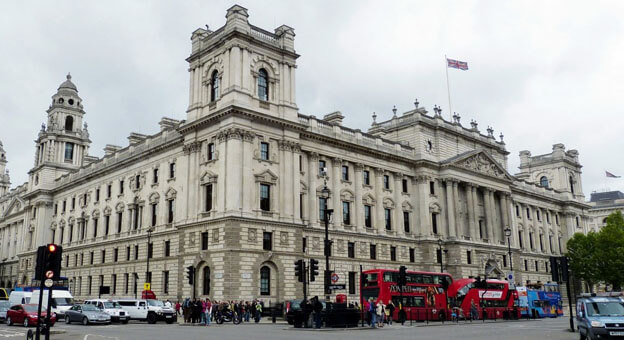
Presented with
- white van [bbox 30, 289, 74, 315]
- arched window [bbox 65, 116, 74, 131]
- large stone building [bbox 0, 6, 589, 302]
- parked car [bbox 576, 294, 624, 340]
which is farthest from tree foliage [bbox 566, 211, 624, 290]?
arched window [bbox 65, 116, 74, 131]

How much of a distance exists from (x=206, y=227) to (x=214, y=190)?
121 inches

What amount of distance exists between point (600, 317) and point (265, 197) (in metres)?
30.9

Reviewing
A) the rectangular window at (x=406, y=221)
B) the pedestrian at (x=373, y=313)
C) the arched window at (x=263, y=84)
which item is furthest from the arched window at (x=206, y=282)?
the rectangular window at (x=406, y=221)

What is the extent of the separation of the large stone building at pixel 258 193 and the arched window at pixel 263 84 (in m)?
0.14

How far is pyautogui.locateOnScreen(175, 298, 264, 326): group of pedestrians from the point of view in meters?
37.1

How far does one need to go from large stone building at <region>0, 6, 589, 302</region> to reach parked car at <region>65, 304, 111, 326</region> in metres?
9.85

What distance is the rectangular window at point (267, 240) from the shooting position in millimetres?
45938

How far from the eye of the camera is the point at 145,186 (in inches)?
2322

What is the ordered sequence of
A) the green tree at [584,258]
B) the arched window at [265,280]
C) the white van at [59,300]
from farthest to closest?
the green tree at [584,258] < the arched window at [265,280] < the white van at [59,300]

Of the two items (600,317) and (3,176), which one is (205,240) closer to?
(600,317)

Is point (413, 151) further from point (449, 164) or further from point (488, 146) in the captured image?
point (488, 146)

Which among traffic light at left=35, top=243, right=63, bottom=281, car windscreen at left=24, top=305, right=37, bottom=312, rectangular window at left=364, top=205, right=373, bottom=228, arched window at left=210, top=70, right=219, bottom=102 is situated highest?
arched window at left=210, top=70, right=219, bottom=102

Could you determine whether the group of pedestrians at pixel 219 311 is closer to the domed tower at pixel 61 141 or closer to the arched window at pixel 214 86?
the arched window at pixel 214 86

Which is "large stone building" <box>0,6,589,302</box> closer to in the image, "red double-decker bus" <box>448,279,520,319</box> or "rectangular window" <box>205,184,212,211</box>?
"rectangular window" <box>205,184,212,211</box>
